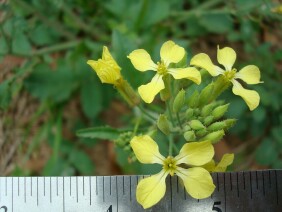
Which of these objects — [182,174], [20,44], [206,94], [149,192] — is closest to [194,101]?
[206,94]

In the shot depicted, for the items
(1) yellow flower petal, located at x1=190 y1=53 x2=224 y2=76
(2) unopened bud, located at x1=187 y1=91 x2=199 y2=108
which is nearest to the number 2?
(2) unopened bud, located at x1=187 y1=91 x2=199 y2=108

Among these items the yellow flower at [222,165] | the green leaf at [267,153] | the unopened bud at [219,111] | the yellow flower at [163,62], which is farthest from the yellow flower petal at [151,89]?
the green leaf at [267,153]

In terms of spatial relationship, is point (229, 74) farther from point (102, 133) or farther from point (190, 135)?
point (102, 133)

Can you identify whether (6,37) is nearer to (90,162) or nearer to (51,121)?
(51,121)

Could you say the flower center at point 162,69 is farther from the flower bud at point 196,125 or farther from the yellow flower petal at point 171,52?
the flower bud at point 196,125

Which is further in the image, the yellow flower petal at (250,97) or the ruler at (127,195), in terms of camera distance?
the ruler at (127,195)
